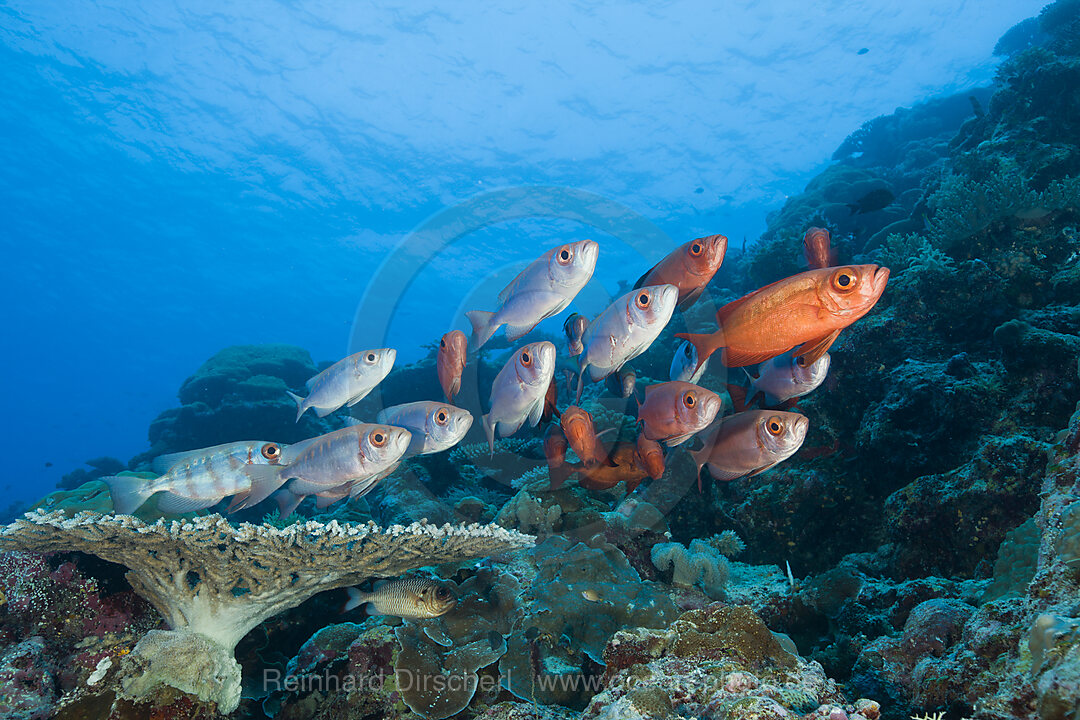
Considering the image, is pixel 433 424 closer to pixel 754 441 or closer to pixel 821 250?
pixel 754 441

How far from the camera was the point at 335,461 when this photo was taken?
2.79 m

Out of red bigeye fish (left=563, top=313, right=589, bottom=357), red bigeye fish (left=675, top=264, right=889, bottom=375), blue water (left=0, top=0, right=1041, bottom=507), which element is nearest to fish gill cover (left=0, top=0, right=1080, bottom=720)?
red bigeye fish (left=675, top=264, right=889, bottom=375)

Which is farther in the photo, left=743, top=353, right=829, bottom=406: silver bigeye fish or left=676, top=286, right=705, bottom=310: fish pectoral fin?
left=743, top=353, right=829, bottom=406: silver bigeye fish

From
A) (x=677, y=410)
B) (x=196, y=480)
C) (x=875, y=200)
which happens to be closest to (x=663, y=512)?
(x=677, y=410)

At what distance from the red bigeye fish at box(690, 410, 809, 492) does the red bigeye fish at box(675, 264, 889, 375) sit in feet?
2.84

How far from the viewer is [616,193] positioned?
142 ft

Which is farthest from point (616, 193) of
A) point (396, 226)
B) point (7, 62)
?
point (7, 62)

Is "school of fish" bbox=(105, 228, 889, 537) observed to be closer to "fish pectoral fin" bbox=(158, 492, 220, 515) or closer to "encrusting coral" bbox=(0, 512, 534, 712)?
"fish pectoral fin" bbox=(158, 492, 220, 515)

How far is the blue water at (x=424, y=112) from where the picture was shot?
31594 millimetres

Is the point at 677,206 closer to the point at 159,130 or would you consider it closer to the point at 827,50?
the point at 827,50

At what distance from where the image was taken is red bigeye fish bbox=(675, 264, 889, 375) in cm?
191

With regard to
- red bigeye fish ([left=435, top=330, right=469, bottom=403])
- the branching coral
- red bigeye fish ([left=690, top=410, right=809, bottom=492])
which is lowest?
the branching coral

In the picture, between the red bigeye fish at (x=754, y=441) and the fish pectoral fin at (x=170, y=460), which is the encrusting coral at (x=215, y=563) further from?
the red bigeye fish at (x=754, y=441)

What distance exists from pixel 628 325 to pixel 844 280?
1.11m
